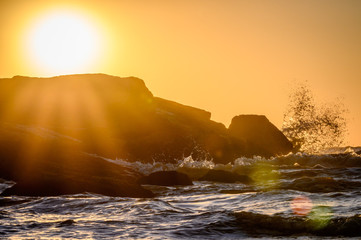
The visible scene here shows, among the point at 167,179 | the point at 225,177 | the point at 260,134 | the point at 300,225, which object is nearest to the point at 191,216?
the point at 300,225

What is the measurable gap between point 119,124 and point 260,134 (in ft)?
48.7

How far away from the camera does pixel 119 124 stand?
129 feet

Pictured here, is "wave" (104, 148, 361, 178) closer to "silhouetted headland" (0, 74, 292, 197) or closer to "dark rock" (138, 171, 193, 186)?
"silhouetted headland" (0, 74, 292, 197)

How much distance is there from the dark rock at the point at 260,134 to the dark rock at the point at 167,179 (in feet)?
89.0

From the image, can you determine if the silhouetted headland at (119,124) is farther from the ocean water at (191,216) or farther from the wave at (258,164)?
the ocean water at (191,216)

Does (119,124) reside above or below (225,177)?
above

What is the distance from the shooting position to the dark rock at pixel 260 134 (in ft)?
148

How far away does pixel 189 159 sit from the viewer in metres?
35.1

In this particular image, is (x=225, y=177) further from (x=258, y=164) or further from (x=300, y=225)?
(x=258, y=164)

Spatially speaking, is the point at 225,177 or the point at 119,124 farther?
the point at 119,124

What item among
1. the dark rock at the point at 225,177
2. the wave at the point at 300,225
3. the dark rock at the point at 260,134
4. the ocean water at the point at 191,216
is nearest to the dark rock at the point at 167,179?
the dark rock at the point at 225,177

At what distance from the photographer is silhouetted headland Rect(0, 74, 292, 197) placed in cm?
3416

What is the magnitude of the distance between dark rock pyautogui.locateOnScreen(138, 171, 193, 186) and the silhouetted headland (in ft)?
21.2

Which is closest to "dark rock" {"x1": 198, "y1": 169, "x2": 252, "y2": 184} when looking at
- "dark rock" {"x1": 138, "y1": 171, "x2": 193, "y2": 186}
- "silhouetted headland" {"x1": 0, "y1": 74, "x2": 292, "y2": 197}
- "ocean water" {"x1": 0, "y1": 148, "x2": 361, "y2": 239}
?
"dark rock" {"x1": 138, "y1": 171, "x2": 193, "y2": 186}
